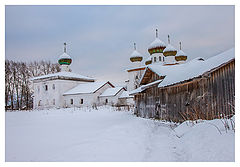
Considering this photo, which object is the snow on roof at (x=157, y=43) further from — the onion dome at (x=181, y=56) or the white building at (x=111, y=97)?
the white building at (x=111, y=97)

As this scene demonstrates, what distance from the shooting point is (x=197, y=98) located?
412 inches

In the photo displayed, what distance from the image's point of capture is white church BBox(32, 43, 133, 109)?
33031mm

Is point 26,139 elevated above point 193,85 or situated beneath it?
situated beneath

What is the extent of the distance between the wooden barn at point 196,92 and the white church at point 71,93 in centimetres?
1621

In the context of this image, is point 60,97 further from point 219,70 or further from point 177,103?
point 219,70

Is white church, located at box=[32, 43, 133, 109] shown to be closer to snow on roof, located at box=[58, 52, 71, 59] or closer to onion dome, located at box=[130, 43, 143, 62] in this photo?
snow on roof, located at box=[58, 52, 71, 59]

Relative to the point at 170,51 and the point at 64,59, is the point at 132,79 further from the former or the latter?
the point at 64,59

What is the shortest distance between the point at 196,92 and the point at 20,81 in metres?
36.4

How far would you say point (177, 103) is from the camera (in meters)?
12.4

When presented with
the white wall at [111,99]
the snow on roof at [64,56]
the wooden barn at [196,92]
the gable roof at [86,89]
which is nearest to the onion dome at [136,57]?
the gable roof at [86,89]

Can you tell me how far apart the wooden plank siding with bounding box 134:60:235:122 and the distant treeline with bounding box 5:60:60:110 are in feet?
87.6

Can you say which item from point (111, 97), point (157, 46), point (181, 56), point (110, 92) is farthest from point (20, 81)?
point (181, 56)

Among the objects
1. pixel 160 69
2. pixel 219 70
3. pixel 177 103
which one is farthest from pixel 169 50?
pixel 219 70

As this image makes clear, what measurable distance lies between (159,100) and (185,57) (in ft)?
84.5
